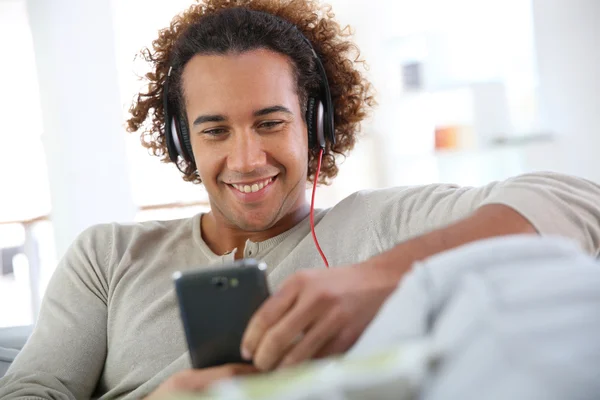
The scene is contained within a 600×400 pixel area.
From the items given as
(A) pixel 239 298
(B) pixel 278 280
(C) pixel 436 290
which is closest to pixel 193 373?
(A) pixel 239 298

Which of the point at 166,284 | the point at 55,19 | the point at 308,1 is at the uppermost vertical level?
the point at 55,19

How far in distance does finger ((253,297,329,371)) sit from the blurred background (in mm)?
3179

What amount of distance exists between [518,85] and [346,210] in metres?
2.88

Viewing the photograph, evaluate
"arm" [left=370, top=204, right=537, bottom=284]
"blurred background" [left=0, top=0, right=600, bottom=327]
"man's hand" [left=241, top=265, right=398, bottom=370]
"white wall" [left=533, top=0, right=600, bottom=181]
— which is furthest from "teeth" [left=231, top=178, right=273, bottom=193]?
"white wall" [left=533, top=0, right=600, bottom=181]

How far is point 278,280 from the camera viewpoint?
1.20m

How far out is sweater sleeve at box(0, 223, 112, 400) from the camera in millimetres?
1183

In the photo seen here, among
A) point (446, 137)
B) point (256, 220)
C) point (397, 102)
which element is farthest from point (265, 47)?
point (397, 102)

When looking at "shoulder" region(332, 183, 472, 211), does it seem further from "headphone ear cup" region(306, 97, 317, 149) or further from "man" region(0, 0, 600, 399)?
"headphone ear cup" region(306, 97, 317, 149)

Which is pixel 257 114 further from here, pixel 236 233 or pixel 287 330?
pixel 287 330

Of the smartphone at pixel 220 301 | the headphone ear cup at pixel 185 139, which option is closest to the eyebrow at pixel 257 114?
the headphone ear cup at pixel 185 139

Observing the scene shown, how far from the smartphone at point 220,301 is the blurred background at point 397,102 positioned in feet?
10.1

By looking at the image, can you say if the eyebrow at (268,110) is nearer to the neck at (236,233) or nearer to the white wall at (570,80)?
the neck at (236,233)

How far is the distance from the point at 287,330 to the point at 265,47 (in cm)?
83

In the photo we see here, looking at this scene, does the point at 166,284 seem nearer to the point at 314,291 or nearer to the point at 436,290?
the point at 314,291
